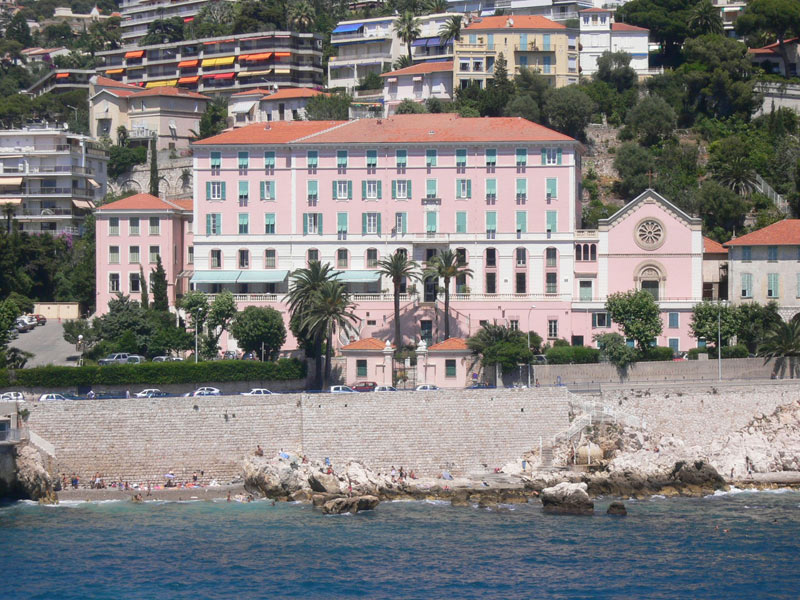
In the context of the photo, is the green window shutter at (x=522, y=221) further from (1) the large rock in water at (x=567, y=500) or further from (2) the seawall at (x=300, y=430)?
(1) the large rock in water at (x=567, y=500)

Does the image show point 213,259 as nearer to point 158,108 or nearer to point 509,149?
point 509,149

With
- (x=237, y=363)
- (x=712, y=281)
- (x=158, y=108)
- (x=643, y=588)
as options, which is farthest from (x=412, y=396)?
(x=158, y=108)

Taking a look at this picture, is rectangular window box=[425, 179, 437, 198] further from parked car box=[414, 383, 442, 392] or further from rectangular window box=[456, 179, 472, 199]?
parked car box=[414, 383, 442, 392]

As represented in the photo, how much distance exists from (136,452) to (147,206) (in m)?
27.9

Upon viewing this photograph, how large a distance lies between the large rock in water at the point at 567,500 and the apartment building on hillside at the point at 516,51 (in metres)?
57.9

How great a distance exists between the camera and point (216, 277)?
8356 centimetres

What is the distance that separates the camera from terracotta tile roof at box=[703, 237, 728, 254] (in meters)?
83.7

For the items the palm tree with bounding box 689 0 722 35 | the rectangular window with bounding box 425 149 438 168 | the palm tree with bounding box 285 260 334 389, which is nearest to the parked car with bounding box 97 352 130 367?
the palm tree with bounding box 285 260 334 389

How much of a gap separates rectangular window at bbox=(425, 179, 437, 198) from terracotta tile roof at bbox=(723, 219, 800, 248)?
18.2 metres

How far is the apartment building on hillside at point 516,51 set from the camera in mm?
112500

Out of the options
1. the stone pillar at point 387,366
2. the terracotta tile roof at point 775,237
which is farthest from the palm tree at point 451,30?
the stone pillar at point 387,366

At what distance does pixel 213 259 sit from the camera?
8475 centimetres

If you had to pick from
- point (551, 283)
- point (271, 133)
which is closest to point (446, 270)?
point (551, 283)

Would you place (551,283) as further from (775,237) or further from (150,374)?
(150,374)
